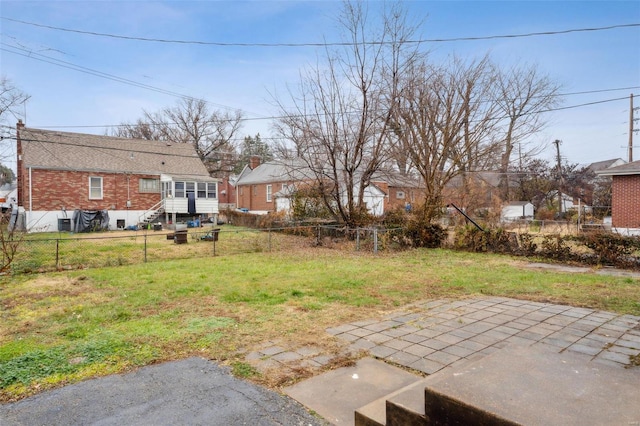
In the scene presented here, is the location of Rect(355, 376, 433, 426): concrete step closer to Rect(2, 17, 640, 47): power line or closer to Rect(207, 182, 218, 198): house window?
Rect(2, 17, 640, 47): power line

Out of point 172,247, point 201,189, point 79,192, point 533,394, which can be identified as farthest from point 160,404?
point 201,189

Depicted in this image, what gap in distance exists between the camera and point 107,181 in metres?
22.7

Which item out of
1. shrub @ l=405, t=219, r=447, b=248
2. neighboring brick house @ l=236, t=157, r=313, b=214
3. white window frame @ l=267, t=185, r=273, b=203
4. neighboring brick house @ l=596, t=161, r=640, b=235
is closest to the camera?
shrub @ l=405, t=219, r=447, b=248

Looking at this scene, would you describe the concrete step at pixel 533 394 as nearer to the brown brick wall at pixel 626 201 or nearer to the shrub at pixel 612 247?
the shrub at pixel 612 247

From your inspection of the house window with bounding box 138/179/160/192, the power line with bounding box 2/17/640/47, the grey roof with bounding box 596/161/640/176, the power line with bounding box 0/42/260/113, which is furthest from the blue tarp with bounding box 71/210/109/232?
the grey roof with bounding box 596/161/640/176

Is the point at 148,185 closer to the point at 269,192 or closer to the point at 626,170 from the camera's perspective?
the point at 269,192

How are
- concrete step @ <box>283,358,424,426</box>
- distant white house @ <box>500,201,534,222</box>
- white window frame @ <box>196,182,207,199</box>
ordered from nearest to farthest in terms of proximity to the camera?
concrete step @ <box>283,358,424,426</box> < white window frame @ <box>196,182,207,199</box> < distant white house @ <box>500,201,534,222</box>

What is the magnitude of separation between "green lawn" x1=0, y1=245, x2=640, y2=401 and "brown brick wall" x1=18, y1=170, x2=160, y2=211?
1482 centimetres

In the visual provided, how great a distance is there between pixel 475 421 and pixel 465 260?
923 cm

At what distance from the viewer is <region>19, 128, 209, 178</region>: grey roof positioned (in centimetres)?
2119

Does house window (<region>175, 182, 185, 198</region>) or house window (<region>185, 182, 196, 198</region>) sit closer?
house window (<region>175, 182, 185, 198</region>)

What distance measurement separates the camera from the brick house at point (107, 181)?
67.9 ft

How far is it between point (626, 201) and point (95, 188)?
2656 cm

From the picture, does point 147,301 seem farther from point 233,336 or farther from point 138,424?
point 138,424
